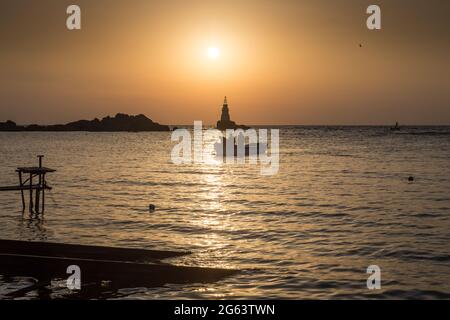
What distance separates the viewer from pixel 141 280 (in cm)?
1948

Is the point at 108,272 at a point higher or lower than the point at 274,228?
higher

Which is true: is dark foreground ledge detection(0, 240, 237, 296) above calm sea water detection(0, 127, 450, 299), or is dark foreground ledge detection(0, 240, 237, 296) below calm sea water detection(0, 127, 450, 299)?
above

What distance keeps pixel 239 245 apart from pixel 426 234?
10.7m

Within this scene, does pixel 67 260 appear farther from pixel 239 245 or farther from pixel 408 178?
pixel 408 178

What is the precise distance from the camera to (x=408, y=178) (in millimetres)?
63875

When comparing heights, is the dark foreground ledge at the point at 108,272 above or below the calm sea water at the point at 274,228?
above

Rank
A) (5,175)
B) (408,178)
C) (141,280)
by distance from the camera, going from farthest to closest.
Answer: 1. (5,175)
2. (408,178)
3. (141,280)

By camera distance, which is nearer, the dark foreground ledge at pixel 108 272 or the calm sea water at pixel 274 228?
the dark foreground ledge at pixel 108 272

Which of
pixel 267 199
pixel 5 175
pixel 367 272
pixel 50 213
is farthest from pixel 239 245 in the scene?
pixel 5 175
